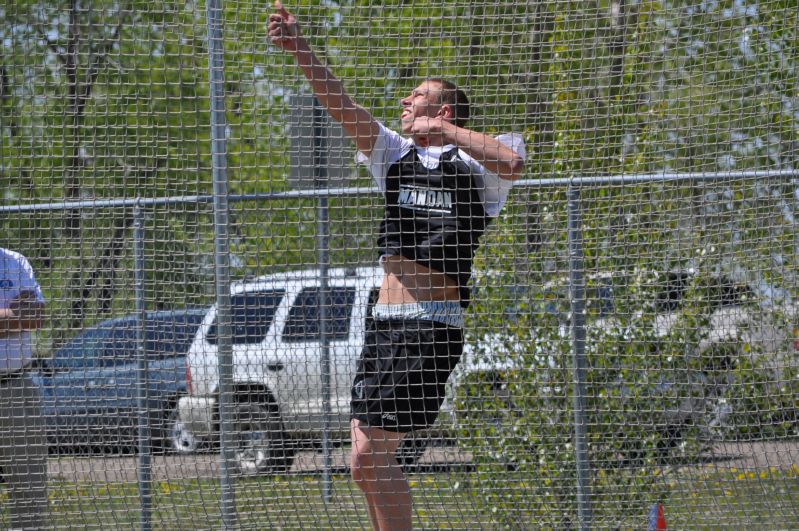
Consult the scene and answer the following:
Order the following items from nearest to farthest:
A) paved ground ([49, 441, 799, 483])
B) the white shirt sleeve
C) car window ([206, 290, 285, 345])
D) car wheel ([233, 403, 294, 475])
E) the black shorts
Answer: the black shorts
paved ground ([49, 441, 799, 483])
car wheel ([233, 403, 294, 475])
the white shirt sleeve
car window ([206, 290, 285, 345])

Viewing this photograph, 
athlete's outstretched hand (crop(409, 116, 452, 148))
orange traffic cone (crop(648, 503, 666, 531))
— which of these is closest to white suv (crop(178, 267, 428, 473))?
athlete's outstretched hand (crop(409, 116, 452, 148))

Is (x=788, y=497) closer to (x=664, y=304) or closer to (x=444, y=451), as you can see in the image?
(x=664, y=304)

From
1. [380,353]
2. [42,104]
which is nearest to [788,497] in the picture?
[380,353]

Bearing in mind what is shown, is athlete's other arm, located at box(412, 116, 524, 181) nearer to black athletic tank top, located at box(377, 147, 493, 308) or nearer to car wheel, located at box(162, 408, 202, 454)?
black athletic tank top, located at box(377, 147, 493, 308)

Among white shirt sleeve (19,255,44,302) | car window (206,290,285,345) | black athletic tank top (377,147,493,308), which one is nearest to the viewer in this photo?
black athletic tank top (377,147,493,308)

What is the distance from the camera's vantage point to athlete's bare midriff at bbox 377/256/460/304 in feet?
11.8

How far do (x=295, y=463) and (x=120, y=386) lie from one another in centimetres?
93

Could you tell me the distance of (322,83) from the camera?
139 inches

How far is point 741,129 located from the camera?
422 cm

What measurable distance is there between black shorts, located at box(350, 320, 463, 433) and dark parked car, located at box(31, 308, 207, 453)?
1328 millimetres

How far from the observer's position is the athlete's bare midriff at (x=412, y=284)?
3596 millimetres

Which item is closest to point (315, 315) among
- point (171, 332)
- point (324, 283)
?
point (324, 283)

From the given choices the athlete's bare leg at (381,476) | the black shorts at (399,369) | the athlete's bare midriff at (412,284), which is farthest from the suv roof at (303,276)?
the athlete's bare leg at (381,476)

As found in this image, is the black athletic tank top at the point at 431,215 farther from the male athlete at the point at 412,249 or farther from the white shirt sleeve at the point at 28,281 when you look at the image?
the white shirt sleeve at the point at 28,281
